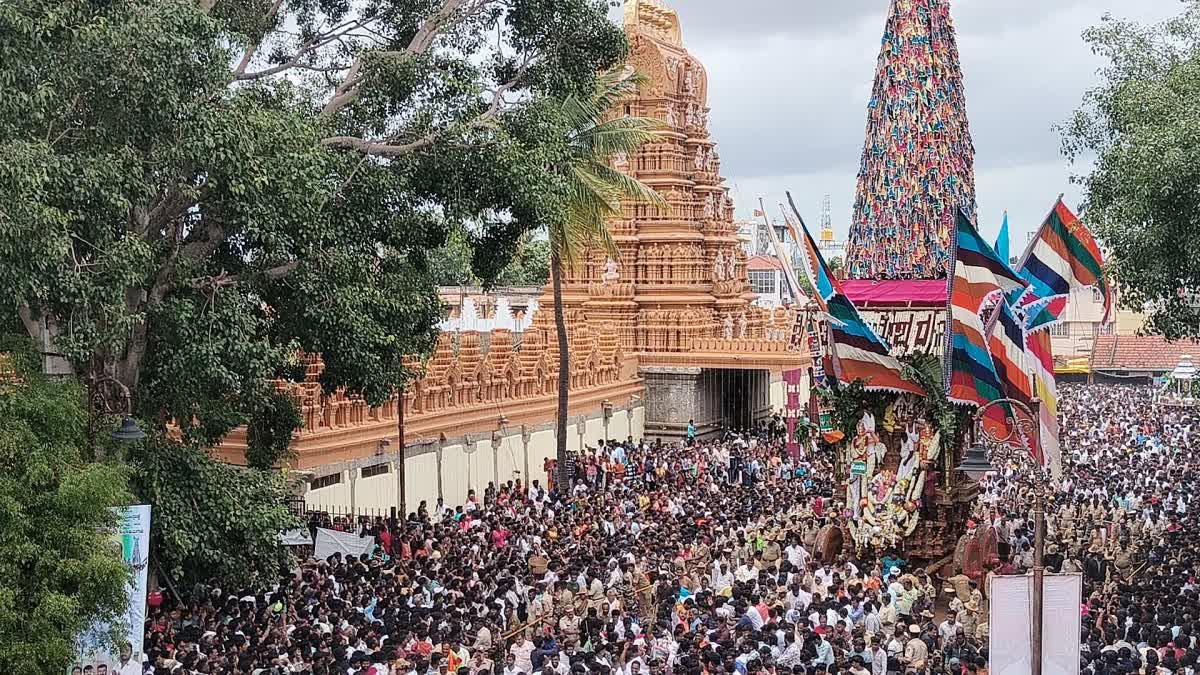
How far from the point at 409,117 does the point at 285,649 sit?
7.39 meters

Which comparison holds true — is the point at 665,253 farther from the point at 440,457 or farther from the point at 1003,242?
the point at 1003,242

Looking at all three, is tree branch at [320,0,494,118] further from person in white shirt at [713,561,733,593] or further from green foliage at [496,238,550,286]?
green foliage at [496,238,550,286]

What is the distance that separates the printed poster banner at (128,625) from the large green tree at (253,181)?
6.76ft

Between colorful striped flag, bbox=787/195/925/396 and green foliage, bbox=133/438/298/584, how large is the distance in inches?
330

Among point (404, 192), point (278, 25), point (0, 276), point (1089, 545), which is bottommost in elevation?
point (1089, 545)

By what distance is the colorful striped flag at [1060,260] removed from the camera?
58.7ft

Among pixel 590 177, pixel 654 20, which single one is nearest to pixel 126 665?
pixel 590 177

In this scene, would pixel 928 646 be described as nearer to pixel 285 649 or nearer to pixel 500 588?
pixel 500 588

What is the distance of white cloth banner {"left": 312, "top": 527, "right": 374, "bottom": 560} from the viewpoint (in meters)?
19.6

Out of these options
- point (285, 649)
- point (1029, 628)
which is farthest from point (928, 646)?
point (285, 649)

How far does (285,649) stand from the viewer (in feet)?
47.0

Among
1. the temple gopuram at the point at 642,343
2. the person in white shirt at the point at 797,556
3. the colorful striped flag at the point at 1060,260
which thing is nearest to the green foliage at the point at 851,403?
the person in white shirt at the point at 797,556

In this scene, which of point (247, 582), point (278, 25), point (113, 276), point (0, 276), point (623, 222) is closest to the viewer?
point (0, 276)

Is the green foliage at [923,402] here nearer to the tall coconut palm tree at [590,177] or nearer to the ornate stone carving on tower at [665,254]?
the tall coconut palm tree at [590,177]
